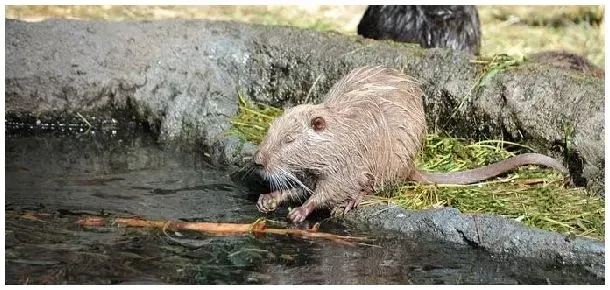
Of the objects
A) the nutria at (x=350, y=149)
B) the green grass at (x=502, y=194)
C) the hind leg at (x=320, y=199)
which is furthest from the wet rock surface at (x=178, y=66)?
the hind leg at (x=320, y=199)

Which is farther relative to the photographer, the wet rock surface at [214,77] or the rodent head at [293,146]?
the wet rock surface at [214,77]

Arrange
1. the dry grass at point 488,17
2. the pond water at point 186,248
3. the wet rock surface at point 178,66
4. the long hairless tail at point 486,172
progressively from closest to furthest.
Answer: the pond water at point 186,248, the long hairless tail at point 486,172, the wet rock surface at point 178,66, the dry grass at point 488,17

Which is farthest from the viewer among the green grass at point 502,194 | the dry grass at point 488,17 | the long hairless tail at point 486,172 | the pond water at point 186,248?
the dry grass at point 488,17

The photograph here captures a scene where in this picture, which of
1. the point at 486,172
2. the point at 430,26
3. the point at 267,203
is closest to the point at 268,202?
the point at 267,203

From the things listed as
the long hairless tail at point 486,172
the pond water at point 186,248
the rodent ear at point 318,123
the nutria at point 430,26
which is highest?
the nutria at point 430,26

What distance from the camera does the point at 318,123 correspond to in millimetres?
5863

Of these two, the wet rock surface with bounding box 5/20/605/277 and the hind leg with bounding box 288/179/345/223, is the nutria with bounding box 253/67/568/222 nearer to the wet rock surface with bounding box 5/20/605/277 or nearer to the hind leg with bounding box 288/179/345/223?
the hind leg with bounding box 288/179/345/223

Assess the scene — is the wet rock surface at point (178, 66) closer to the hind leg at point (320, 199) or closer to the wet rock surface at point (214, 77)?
the wet rock surface at point (214, 77)

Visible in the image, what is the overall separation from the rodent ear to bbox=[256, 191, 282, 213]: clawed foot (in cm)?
45

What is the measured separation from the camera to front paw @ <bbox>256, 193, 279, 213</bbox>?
5.96 m

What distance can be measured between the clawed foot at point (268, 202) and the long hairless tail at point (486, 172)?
778 millimetres

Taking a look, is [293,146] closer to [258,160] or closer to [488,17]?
[258,160]

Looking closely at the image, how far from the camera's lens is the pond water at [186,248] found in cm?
484

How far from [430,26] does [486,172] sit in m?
2.61
